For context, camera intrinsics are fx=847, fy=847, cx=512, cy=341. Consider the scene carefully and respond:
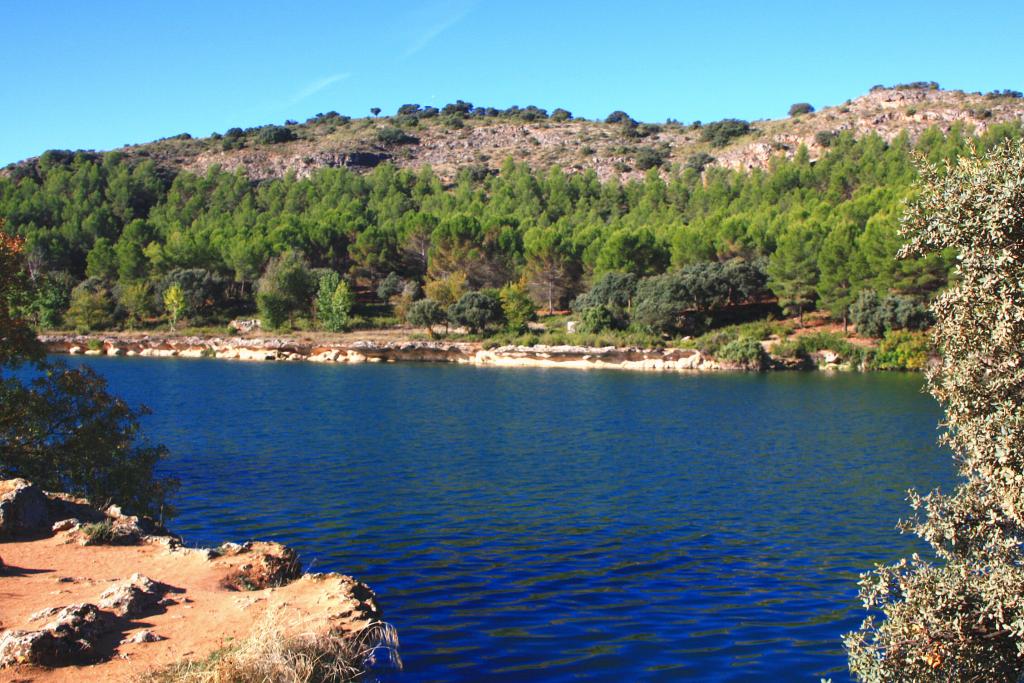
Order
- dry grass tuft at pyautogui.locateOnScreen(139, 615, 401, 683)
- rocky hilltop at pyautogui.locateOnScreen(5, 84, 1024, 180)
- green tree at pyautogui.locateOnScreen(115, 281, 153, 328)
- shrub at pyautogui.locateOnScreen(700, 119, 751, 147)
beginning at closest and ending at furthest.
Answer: dry grass tuft at pyautogui.locateOnScreen(139, 615, 401, 683) < green tree at pyautogui.locateOnScreen(115, 281, 153, 328) < rocky hilltop at pyautogui.locateOnScreen(5, 84, 1024, 180) < shrub at pyautogui.locateOnScreen(700, 119, 751, 147)

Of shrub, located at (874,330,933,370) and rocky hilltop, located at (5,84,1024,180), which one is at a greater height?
rocky hilltop, located at (5,84,1024,180)

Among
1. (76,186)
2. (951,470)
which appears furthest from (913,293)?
(76,186)

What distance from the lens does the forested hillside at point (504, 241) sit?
65.4m

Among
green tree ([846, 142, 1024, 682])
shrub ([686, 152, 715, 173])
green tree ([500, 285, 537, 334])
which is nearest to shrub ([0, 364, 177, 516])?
green tree ([846, 142, 1024, 682])

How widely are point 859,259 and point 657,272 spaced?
61.8 feet

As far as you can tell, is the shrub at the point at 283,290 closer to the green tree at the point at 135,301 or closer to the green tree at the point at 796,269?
the green tree at the point at 135,301

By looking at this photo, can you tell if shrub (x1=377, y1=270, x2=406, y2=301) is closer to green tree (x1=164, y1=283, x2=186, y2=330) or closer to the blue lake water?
green tree (x1=164, y1=283, x2=186, y2=330)

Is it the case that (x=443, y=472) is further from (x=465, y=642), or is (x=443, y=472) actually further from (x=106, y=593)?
(x=106, y=593)

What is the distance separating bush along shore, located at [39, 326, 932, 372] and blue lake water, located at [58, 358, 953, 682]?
18728mm

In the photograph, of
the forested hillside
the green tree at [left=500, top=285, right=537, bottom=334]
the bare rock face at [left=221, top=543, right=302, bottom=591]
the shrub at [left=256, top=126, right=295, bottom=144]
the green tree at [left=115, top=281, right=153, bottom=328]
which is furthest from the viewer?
the shrub at [left=256, top=126, right=295, bottom=144]

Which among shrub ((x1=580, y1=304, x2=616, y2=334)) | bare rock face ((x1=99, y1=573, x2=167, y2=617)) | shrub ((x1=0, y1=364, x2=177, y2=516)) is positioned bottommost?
bare rock face ((x1=99, y1=573, x2=167, y2=617))

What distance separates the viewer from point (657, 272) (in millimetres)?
75938

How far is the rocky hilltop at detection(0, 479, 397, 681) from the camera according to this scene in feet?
26.7

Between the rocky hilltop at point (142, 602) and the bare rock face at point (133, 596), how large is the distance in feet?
0.06
